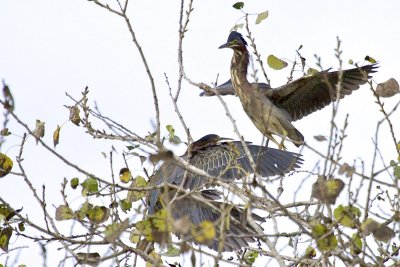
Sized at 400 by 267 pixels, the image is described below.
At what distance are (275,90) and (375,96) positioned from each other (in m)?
2.64

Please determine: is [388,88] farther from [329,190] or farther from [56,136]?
[56,136]

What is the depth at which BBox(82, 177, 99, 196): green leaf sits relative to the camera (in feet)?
11.7

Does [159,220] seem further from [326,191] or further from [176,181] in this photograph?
[176,181]

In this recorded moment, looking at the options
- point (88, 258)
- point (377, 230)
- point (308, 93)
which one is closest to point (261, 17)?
point (88, 258)

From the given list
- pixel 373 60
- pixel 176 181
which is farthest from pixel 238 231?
pixel 373 60

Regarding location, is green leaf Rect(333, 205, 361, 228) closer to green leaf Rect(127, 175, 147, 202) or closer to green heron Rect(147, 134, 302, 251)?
green leaf Rect(127, 175, 147, 202)

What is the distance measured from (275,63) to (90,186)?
134 centimetres

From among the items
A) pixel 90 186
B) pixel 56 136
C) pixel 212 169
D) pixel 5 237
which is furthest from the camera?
pixel 212 169

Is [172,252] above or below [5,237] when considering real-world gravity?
below

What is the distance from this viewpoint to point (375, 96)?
3.75 meters

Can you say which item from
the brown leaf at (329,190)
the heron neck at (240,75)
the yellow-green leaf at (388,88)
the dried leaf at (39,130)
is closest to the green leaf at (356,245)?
the brown leaf at (329,190)

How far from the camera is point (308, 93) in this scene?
6.45m

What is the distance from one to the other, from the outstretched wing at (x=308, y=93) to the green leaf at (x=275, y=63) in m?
1.57

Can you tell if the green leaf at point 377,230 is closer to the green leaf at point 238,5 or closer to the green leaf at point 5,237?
the green leaf at point 5,237
